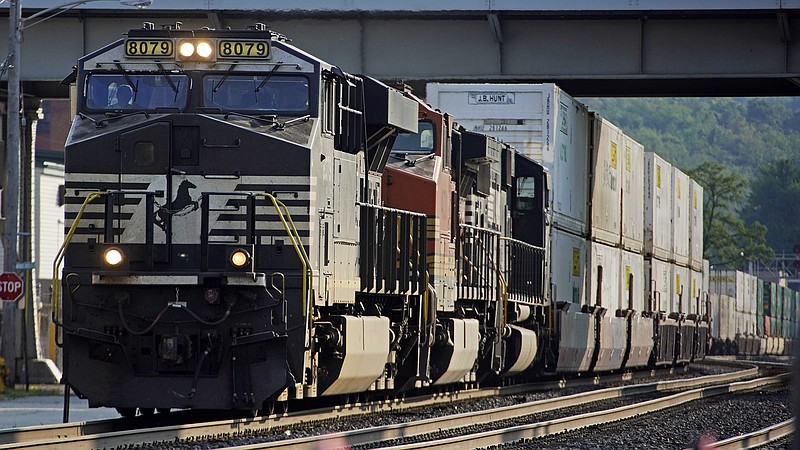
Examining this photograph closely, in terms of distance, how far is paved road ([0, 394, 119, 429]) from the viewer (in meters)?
15.5

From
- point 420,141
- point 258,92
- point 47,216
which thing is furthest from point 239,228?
point 47,216

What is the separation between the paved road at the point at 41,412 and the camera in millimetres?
15531

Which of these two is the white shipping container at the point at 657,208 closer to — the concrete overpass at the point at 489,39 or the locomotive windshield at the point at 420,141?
the concrete overpass at the point at 489,39

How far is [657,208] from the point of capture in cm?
3139

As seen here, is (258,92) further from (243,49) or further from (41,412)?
(41,412)

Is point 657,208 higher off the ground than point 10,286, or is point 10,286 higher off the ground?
point 657,208

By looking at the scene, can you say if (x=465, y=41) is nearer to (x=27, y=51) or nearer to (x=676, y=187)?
(x=27, y=51)

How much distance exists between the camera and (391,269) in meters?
14.6

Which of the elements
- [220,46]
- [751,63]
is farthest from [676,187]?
[220,46]

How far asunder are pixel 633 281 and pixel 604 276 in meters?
2.76

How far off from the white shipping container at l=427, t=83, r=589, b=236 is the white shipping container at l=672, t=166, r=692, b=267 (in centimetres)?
1148

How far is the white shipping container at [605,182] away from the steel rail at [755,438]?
35.9ft

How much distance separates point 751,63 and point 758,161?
166554 mm

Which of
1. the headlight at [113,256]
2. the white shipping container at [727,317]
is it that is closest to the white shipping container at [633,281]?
the headlight at [113,256]
